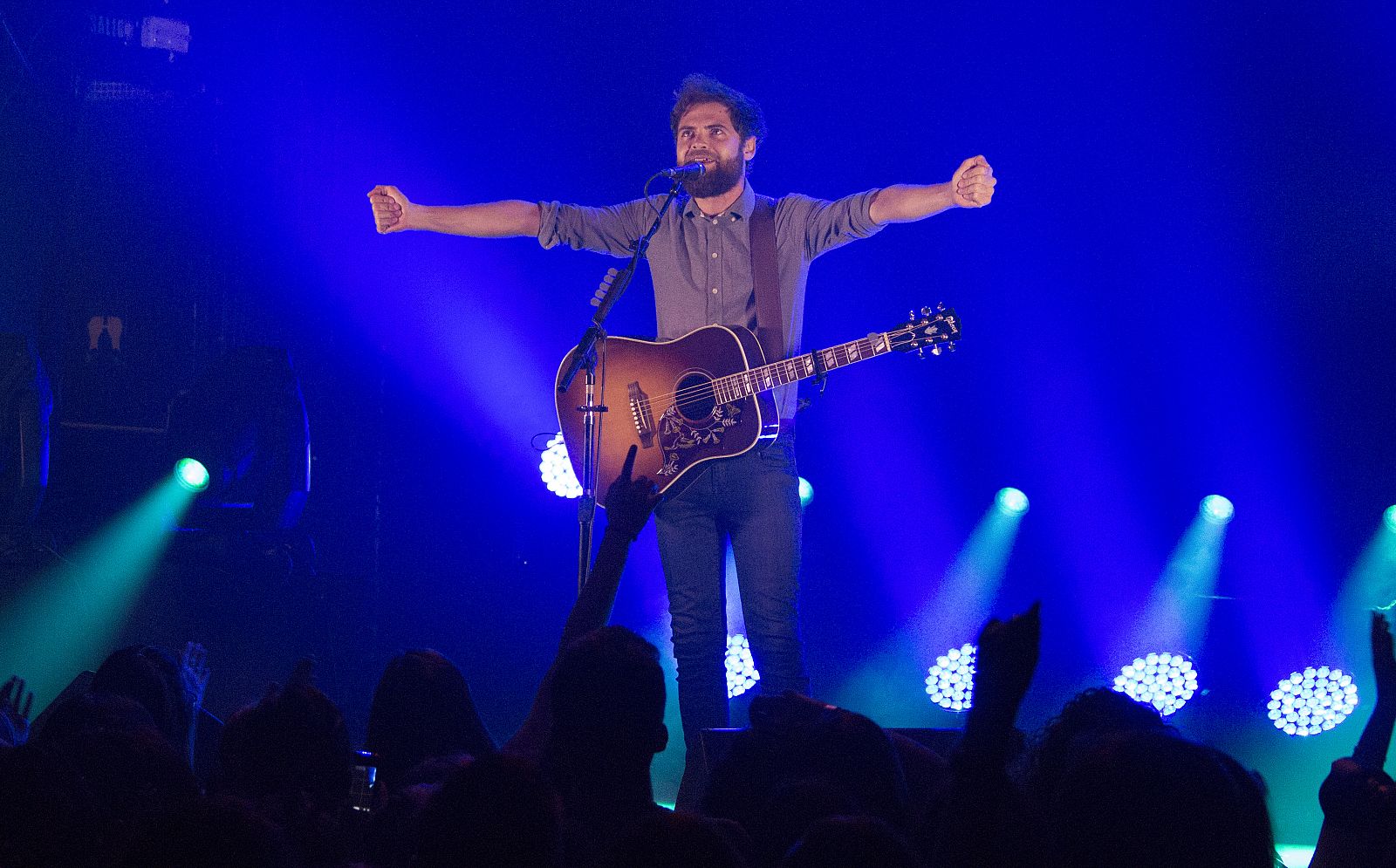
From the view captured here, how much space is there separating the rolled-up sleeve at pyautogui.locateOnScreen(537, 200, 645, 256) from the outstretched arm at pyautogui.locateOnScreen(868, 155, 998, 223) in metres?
0.96

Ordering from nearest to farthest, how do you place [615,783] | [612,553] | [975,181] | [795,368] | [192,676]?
[615,783], [612,553], [192,676], [975,181], [795,368]

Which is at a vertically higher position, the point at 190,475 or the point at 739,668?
the point at 190,475

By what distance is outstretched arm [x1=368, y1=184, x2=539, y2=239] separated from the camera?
4.59 meters

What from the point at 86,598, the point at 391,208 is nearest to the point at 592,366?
the point at 391,208

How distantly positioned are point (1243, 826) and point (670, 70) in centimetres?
540

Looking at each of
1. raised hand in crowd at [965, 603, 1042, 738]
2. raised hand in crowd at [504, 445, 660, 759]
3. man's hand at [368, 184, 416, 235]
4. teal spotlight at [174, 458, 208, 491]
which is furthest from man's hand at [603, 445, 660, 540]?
teal spotlight at [174, 458, 208, 491]

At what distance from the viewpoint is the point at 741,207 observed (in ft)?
14.7

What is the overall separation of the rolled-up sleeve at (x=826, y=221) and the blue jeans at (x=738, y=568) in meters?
0.75

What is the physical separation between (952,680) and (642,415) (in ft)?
7.40

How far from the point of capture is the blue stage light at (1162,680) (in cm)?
553

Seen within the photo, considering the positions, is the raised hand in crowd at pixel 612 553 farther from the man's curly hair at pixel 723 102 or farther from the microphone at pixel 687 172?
the man's curly hair at pixel 723 102

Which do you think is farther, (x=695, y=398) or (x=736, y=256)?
(x=736, y=256)

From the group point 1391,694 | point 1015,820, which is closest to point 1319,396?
point 1391,694

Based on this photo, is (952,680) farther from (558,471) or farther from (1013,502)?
(558,471)
